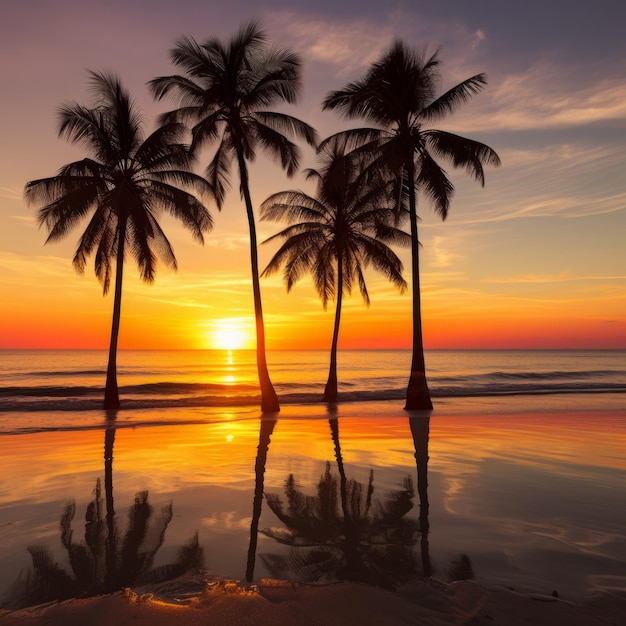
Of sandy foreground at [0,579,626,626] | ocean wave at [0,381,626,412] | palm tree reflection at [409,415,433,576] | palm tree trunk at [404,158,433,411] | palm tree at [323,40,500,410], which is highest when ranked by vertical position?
palm tree at [323,40,500,410]

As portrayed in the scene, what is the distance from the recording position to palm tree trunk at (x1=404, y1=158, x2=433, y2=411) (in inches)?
726

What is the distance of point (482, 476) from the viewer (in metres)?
6.98

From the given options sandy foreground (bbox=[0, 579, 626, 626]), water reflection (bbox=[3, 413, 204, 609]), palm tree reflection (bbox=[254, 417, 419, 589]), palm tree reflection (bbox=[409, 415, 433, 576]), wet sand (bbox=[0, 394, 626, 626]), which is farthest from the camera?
palm tree reflection (bbox=[409, 415, 433, 576])

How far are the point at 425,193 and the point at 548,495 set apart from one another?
14529mm

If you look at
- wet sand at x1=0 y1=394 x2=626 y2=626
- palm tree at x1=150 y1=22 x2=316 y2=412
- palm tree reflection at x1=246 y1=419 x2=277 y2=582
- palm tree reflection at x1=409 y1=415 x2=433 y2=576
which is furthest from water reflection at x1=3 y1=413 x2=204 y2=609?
palm tree at x1=150 y1=22 x2=316 y2=412

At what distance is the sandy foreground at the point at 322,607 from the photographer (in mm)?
3111

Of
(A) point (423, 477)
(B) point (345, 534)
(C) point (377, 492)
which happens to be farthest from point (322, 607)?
(A) point (423, 477)

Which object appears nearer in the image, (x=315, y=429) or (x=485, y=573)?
(x=485, y=573)

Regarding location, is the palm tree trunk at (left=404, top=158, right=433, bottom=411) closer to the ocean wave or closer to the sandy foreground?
the ocean wave

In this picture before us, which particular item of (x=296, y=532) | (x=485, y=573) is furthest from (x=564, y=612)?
(x=296, y=532)

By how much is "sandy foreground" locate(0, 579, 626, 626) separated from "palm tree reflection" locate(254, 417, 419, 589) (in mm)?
273

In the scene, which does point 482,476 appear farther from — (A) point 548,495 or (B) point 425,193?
(B) point 425,193

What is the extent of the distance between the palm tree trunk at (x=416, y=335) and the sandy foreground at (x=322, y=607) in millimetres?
15157

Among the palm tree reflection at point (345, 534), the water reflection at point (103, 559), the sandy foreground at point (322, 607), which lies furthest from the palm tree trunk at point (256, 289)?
the sandy foreground at point (322, 607)
